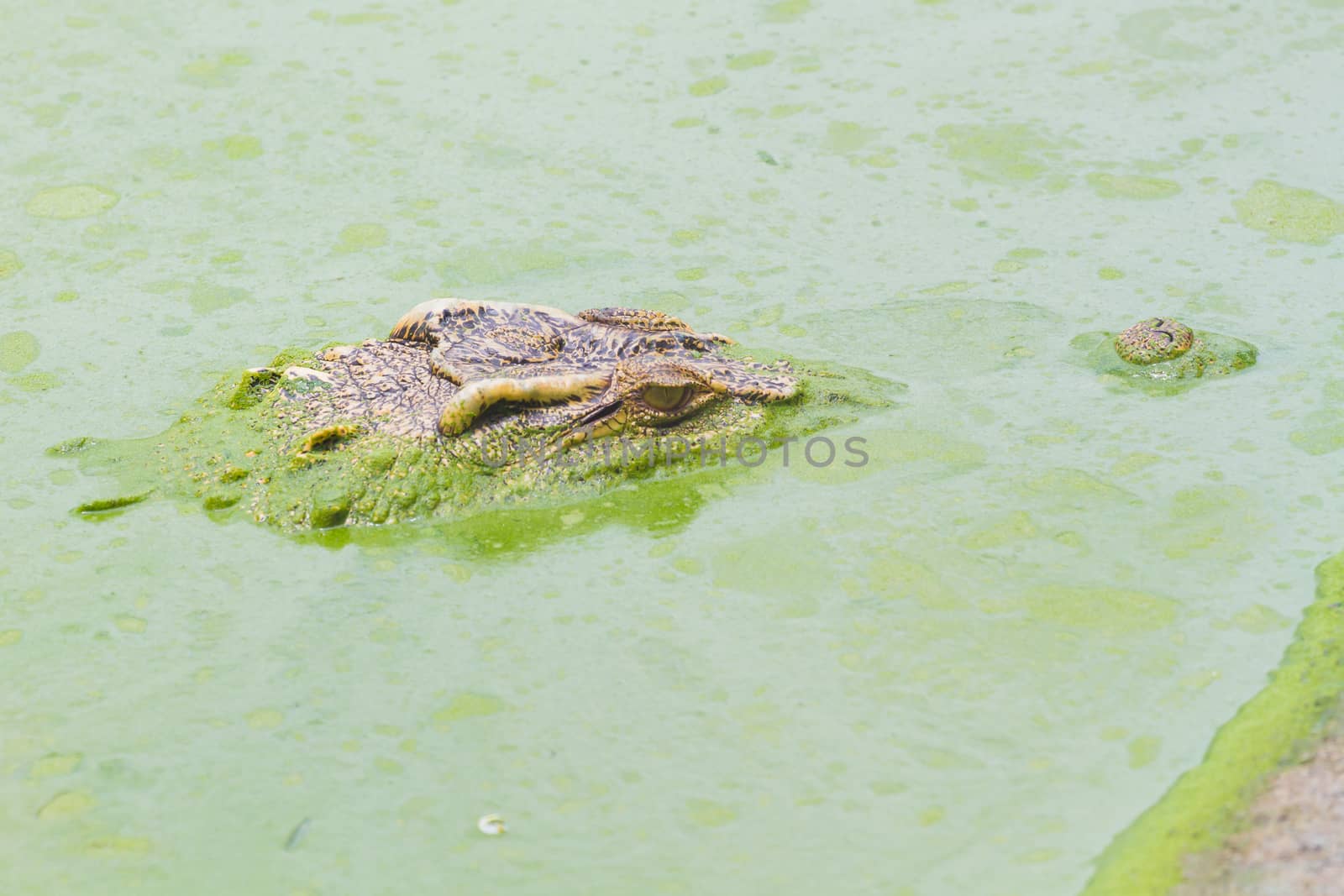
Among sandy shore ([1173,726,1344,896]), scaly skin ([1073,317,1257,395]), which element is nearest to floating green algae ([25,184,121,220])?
scaly skin ([1073,317,1257,395])

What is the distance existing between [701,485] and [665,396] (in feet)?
0.84

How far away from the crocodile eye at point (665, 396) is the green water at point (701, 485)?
0.80 ft

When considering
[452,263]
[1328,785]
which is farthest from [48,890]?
[452,263]

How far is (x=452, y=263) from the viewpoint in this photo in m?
4.30

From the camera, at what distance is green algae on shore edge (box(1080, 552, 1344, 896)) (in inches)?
83.4

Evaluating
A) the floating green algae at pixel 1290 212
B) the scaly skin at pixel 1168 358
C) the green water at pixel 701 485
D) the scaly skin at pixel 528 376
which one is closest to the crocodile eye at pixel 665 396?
the scaly skin at pixel 528 376

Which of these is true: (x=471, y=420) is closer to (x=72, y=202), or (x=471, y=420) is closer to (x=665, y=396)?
(x=665, y=396)

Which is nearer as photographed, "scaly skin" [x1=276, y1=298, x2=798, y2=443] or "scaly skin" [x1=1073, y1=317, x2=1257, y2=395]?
"scaly skin" [x1=276, y1=298, x2=798, y2=443]

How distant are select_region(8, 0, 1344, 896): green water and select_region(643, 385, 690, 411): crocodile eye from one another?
0.80 feet

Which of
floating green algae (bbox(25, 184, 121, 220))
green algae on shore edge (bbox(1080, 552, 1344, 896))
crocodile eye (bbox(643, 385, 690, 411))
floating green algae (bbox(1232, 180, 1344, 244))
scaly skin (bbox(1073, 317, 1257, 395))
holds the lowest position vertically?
green algae on shore edge (bbox(1080, 552, 1344, 896))

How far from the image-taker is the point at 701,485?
3275 millimetres

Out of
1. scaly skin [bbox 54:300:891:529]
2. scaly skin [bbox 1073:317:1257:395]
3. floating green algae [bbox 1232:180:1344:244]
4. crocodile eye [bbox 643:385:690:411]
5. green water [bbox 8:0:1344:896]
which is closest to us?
green water [bbox 8:0:1344:896]

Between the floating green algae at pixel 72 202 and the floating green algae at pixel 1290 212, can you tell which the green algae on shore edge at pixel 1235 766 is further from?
the floating green algae at pixel 72 202

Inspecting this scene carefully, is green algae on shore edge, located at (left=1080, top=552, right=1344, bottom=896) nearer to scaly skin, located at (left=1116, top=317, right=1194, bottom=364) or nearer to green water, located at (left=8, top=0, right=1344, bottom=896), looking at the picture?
green water, located at (left=8, top=0, right=1344, bottom=896)
